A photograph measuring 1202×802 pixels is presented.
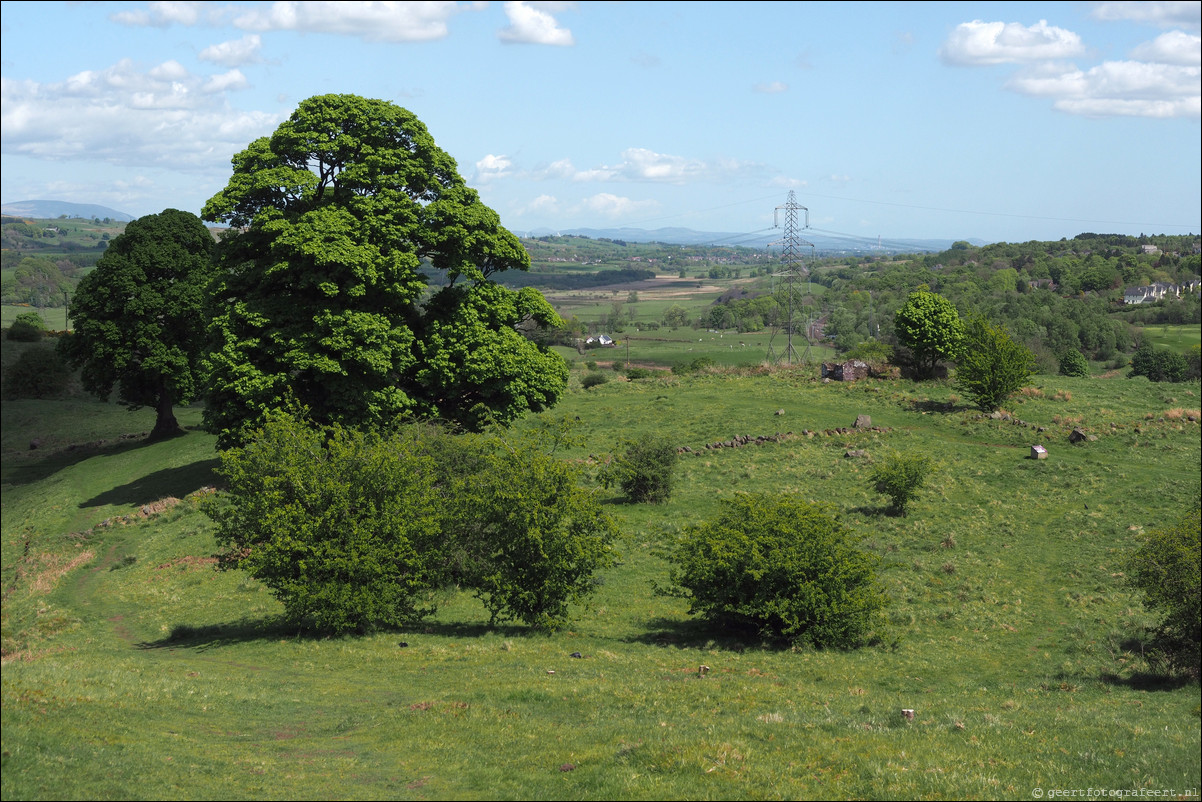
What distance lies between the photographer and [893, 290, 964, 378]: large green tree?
5800 cm

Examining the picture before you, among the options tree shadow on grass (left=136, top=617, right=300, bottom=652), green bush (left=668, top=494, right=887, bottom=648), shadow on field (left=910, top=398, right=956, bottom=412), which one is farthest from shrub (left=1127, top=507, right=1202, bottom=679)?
shadow on field (left=910, top=398, right=956, bottom=412)

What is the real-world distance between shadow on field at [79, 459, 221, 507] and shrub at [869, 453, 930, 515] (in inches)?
1089

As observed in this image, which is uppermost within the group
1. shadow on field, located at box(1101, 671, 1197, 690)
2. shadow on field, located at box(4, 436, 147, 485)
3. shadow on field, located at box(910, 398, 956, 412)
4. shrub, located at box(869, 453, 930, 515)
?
shadow on field, located at box(910, 398, 956, 412)

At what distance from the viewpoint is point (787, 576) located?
21.8m

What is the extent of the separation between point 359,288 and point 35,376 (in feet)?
125

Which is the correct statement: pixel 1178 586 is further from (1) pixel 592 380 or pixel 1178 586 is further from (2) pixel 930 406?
Result: (1) pixel 592 380

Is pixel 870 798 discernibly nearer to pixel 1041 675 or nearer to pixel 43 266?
pixel 1041 675

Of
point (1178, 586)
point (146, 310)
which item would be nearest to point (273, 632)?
point (1178, 586)

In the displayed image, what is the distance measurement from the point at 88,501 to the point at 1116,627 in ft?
128

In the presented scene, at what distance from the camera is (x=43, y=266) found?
130 m

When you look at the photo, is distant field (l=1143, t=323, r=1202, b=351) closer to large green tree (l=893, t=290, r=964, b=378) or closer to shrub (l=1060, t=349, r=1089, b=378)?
shrub (l=1060, t=349, r=1089, b=378)

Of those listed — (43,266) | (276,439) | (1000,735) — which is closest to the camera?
(1000,735)

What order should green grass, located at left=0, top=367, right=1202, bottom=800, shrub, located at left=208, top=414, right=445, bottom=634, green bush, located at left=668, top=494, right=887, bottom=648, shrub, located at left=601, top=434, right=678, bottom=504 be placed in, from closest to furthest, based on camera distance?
green grass, located at left=0, top=367, right=1202, bottom=800 < shrub, located at left=208, top=414, right=445, bottom=634 < green bush, located at left=668, top=494, right=887, bottom=648 < shrub, located at left=601, top=434, right=678, bottom=504

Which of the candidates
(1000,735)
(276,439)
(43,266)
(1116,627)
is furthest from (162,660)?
(43,266)
